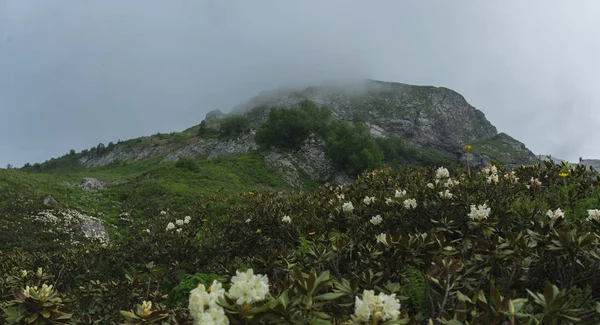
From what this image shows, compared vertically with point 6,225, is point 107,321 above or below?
below

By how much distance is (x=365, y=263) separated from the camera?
10.7ft

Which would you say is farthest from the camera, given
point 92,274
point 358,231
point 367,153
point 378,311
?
point 367,153

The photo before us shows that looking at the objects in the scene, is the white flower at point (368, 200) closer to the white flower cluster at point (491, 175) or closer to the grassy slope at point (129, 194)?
the white flower cluster at point (491, 175)

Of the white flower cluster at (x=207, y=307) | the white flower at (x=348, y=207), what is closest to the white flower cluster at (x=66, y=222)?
the white flower at (x=348, y=207)

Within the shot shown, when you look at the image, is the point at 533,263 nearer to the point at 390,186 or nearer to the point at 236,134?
the point at 390,186

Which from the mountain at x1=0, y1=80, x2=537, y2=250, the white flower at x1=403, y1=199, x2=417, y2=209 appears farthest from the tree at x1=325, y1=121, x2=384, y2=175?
the white flower at x1=403, y1=199, x2=417, y2=209

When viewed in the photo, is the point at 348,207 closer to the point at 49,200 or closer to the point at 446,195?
the point at 446,195

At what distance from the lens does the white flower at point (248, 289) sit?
1.72 metres

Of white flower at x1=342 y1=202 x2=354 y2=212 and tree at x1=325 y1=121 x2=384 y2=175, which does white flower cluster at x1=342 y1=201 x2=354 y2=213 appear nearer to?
white flower at x1=342 y1=202 x2=354 y2=212

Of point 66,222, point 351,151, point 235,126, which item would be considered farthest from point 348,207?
point 235,126

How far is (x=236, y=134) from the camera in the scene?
5059 centimetres

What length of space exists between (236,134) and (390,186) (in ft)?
149

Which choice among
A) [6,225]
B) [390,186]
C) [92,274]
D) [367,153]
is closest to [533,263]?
[390,186]

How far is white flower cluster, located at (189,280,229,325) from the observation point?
1.68 meters
